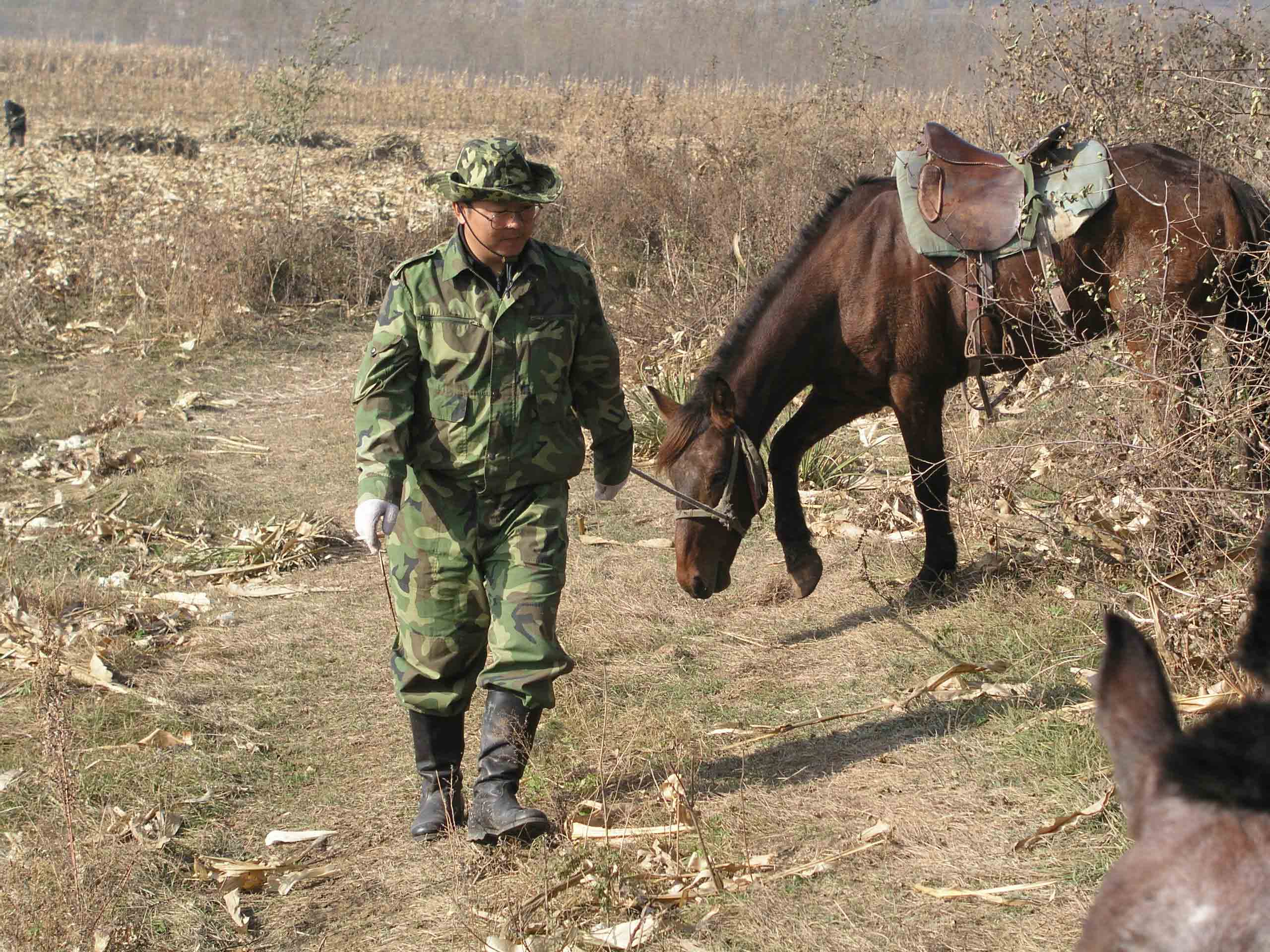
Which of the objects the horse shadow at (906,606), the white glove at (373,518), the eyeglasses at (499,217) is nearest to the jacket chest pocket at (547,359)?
the eyeglasses at (499,217)

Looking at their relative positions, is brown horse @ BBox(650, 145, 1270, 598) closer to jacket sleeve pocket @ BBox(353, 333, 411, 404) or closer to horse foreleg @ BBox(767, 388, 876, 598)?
horse foreleg @ BBox(767, 388, 876, 598)

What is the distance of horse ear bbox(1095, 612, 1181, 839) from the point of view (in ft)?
5.09

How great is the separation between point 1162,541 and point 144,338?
11.4 meters

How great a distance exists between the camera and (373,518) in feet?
13.3

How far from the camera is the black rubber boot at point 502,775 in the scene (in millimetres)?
4215

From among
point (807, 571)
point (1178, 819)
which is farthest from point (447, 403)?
point (1178, 819)

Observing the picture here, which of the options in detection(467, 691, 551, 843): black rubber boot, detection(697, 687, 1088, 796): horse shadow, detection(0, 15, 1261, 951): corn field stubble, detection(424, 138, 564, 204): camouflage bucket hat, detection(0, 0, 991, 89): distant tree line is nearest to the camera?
detection(0, 15, 1261, 951): corn field stubble

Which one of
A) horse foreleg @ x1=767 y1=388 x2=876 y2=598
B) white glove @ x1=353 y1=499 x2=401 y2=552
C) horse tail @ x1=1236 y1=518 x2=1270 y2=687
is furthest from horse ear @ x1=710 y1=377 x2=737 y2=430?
horse tail @ x1=1236 y1=518 x2=1270 y2=687

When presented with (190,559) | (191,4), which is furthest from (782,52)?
(191,4)

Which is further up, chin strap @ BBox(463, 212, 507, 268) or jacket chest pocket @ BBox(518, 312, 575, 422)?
chin strap @ BBox(463, 212, 507, 268)

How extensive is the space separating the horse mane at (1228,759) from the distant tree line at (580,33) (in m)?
12.9

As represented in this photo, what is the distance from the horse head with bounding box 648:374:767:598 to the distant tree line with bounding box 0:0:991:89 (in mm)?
8707

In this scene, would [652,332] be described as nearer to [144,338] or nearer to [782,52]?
[144,338]

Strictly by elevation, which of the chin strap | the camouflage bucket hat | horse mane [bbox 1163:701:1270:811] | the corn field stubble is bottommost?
the corn field stubble
